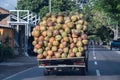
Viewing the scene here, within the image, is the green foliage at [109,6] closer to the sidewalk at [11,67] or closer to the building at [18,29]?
the sidewalk at [11,67]

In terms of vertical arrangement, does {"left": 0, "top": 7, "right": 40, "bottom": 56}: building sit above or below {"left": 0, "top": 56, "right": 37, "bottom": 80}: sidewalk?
above

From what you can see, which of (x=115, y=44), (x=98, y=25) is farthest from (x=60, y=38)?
(x=98, y=25)

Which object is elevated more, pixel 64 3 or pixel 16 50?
pixel 64 3

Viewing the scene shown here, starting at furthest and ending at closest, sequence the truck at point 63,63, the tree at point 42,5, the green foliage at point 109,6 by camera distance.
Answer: the tree at point 42,5 < the green foliage at point 109,6 < the truck at point 63,63

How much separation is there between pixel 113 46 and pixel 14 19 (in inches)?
1023

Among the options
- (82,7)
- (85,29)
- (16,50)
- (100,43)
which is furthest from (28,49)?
(100,43)

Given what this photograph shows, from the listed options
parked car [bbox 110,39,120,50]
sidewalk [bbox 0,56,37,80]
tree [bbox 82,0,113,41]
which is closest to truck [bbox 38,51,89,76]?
sidewalk [bbox 0,56,37,80]

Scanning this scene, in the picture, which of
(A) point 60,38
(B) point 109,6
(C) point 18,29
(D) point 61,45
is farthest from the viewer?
(C) point 18,29

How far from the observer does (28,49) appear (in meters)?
50.9

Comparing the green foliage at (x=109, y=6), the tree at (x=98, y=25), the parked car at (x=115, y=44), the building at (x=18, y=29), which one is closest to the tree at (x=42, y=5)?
the parked car at (x=115, y=44)

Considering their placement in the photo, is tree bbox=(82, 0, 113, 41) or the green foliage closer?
the green foliage

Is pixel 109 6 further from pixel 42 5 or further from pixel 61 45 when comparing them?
pixel 42 5

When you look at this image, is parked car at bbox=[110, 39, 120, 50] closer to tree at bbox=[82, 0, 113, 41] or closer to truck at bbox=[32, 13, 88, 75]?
tree at bbox=[82, 0, 113, 41]

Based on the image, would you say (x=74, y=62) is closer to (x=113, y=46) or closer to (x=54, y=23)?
(x=54, y=23)
